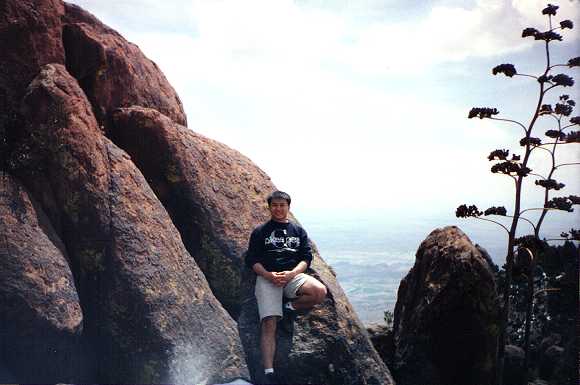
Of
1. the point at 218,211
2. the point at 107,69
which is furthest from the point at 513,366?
the point at 107,69

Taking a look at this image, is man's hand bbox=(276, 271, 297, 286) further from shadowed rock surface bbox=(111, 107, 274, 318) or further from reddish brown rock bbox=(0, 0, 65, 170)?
reddish brown rock bbox=(0, 0, 65, 170)

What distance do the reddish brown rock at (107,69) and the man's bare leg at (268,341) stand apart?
7.61 metres

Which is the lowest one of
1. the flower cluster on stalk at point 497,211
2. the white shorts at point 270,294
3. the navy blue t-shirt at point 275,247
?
the white shorts at point 270,294

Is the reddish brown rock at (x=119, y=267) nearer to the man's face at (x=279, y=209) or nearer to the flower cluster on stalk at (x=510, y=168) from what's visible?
the man's face at (x=279, y=209)

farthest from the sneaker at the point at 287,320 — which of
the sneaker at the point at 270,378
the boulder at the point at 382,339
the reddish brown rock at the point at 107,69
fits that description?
the reddish brown rock at the point at 107,69

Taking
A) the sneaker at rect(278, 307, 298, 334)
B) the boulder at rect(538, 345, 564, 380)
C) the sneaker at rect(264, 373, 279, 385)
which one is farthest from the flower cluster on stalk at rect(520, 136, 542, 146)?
the boulder at rect(538, 345, 564, 380)

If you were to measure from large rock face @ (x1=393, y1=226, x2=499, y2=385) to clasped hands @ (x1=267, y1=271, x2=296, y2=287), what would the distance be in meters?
4.78

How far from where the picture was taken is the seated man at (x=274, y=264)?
11.0m

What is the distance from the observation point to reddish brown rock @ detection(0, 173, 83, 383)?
1010cm

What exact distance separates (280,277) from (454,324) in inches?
214

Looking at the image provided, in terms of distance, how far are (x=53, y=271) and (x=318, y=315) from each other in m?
6.15

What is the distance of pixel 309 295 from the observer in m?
11.5

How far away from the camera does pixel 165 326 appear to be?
11.3 meters

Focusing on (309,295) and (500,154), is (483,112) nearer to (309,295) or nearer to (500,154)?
(500,154)
